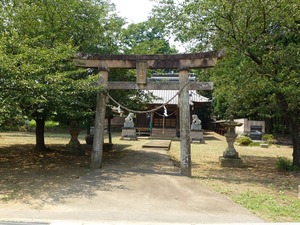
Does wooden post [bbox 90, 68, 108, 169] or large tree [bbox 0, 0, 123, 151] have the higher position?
large tree [bbox 0, 0, 123, 151]

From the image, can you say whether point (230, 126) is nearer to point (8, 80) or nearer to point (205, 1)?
point (205, 1)

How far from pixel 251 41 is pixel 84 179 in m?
7.33

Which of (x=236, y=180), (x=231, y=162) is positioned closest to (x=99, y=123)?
(x=236, y=180)

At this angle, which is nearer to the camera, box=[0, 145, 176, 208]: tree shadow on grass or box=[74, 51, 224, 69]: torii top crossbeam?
box=[0, 145, 176, 208]: tree shadow on grass

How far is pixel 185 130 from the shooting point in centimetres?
873

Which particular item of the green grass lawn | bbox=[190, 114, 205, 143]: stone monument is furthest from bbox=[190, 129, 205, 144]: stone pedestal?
the green grass lawn

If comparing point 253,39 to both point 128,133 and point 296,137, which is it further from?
point 128,133

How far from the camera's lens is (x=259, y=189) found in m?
7.54

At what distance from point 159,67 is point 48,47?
14.4 ft

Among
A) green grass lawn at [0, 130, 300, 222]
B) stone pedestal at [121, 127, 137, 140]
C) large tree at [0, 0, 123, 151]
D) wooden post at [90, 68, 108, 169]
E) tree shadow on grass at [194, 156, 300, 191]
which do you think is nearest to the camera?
green grass lawn at [0, 130, 300, 222]

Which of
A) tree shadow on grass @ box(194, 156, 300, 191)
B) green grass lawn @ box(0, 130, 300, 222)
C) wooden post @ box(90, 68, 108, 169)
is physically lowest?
tree shadow on grass @ box(194, 156, 300, 191)

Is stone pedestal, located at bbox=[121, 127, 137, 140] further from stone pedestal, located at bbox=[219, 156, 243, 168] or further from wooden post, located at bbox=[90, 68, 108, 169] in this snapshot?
wooden post, located at bbox=[90, 68, 108, 169]

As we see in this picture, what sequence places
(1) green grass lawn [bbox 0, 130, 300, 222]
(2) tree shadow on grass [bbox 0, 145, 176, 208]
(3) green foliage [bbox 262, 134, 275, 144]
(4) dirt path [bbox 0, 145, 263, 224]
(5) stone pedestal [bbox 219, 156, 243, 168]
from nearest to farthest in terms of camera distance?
(4) dirt path [bbox 0, 145, 263, 224]
(1) green grass lawn [bbox 0, 130, 300, 222]
(2) tree shadow on grass [bbox 0, 145, 176, 208]
(5) stone pedestal [bbox 219, 156, 243, 168]
(3) green foliage [bbox 262, 134, 275, 144]

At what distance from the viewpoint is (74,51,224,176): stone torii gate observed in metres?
8.74
